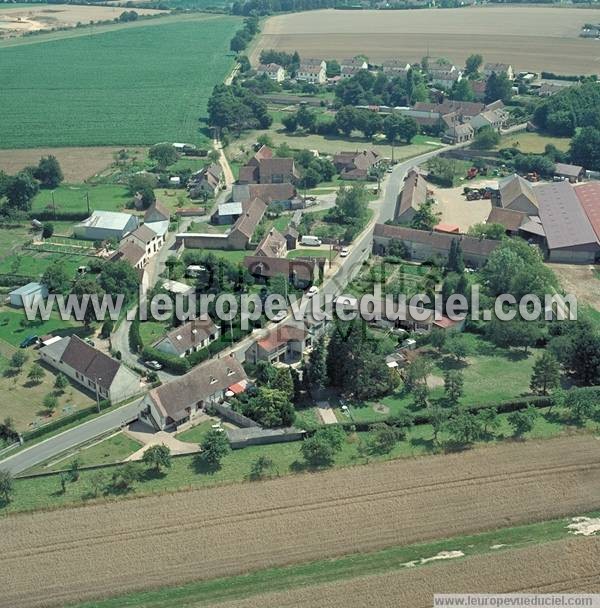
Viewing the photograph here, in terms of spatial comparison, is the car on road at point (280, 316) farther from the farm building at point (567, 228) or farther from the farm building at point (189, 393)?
the farm building at point (567, 228)

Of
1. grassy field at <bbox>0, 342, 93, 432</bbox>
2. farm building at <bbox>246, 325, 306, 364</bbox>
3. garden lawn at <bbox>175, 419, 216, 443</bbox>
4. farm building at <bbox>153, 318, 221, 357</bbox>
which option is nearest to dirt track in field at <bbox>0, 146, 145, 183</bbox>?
farm building at <bbox>153, 318, 221, 357</bbox>

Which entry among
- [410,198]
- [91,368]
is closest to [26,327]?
[91,368]

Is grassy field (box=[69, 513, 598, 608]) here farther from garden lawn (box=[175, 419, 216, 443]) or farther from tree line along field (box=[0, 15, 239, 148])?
tree line along field (box=[0, 15, 239, 148])

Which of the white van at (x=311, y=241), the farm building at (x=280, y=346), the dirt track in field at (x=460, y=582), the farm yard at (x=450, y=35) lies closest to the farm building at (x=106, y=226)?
the white van at (x=311, y=241)

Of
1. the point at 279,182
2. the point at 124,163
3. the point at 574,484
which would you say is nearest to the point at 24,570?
the point at 574,484

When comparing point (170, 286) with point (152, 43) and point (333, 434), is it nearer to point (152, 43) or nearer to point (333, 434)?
point (333, 434)
